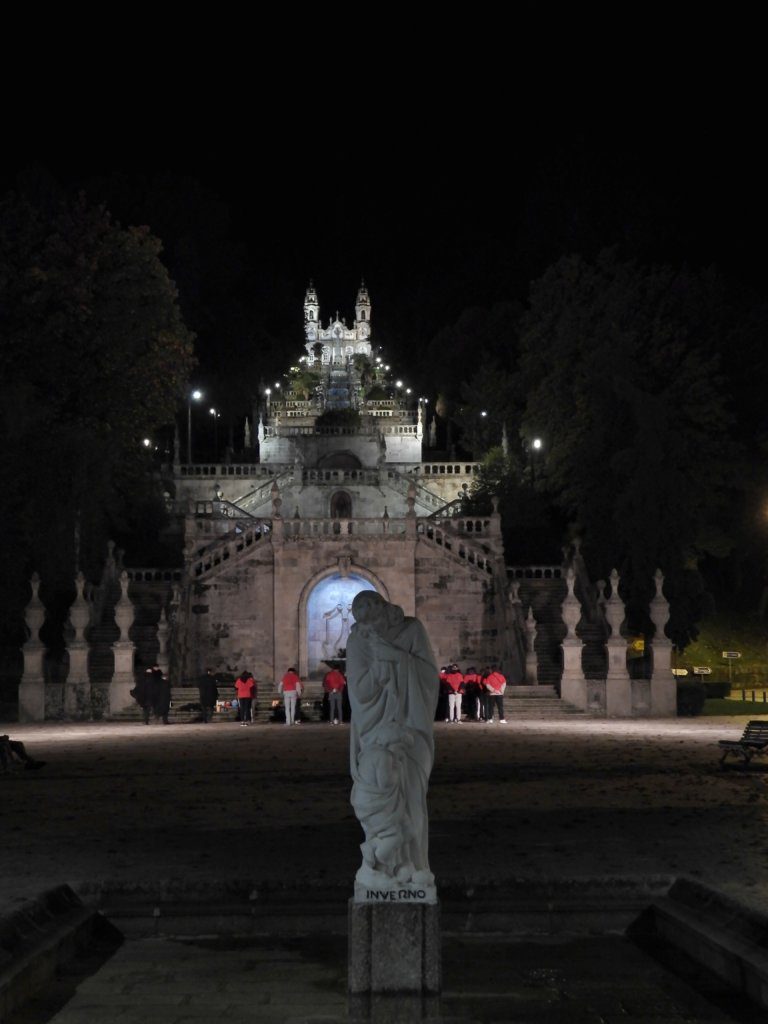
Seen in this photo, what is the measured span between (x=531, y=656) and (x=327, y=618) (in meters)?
7.62

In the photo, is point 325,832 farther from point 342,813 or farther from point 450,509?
point 450,509

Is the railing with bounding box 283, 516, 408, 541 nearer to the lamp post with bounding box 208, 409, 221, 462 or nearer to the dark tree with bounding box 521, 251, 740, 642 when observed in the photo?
the dark tree with bounding box 521, 251, 740, 642

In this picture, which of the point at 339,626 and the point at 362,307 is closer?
the point at 339,626

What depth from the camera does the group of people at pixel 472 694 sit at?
28281mm

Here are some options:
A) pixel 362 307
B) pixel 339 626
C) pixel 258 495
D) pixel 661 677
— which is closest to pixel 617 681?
pixel 661 677

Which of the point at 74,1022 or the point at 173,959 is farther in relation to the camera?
the point at 173,959

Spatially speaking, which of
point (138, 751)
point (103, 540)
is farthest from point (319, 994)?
point (103, 540)

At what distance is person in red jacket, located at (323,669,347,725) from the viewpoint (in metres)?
27.6

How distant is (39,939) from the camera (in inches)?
318

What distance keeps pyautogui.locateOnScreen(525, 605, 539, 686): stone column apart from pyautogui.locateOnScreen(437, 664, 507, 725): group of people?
363 cm

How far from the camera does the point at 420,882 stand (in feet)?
21.8

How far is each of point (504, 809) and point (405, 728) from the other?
286 inches

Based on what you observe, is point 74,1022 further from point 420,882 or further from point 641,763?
point 641,763

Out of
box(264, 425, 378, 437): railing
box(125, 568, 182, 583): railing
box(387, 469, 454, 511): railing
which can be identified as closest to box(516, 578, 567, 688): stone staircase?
box(125, 568, 182, 583): railing
